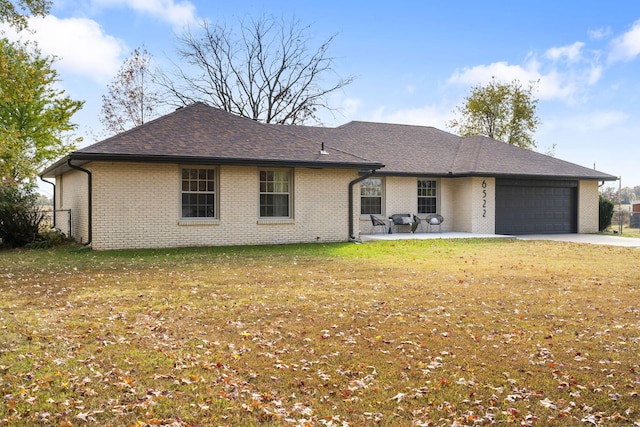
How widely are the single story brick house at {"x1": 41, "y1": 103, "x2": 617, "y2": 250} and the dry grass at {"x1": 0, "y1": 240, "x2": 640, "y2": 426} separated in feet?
14.6

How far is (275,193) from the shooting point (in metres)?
17.3

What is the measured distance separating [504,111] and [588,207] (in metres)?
22.2

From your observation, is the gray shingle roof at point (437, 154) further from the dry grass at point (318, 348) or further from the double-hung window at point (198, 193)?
the dry grass at point (318, 348)

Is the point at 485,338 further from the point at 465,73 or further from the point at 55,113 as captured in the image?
the point at 465,73

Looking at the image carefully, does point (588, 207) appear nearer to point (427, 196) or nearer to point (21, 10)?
point (427, 196)

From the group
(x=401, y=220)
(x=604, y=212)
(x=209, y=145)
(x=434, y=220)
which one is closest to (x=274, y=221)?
(x=209, y=145)

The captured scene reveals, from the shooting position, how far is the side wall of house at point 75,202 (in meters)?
16.7

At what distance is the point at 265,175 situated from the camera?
17.2m

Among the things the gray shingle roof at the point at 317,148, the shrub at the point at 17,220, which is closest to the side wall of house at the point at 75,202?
the gray shingle roof at the point at 317,148

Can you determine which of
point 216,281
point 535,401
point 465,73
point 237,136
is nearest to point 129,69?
point 237,136

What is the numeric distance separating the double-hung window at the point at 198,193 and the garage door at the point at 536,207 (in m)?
13.1

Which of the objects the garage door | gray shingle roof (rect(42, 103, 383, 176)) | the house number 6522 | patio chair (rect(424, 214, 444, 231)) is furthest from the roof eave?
the garage door

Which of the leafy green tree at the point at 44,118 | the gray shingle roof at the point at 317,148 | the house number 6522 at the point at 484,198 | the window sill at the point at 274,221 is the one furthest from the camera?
the leafy green tree at the point at 44,118

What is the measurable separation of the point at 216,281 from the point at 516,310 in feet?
17.6
